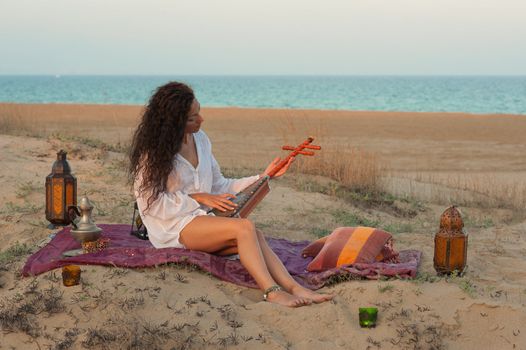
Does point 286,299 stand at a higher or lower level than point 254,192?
lower

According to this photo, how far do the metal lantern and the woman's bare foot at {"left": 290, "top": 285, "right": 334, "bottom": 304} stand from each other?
2.74m

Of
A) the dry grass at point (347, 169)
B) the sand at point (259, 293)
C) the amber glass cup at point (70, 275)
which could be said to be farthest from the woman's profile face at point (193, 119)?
the dry grass at point (347, 169)

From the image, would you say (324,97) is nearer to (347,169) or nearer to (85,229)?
(347,169)

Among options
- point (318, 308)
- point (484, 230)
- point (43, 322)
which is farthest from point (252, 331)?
point (484, 230)

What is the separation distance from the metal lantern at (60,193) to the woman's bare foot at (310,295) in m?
2.74

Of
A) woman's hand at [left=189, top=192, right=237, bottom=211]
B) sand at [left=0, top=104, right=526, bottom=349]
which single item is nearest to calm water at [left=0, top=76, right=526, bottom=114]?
sand at [left=0, top=104, right=526, bottom=349]

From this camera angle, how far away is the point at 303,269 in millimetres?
6223

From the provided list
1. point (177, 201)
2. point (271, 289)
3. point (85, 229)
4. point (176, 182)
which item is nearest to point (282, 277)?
point (271, 289)

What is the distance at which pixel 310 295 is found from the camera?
17.4ft

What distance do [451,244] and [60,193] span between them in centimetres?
349

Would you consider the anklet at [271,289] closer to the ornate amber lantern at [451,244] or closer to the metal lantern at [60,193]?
the ornate amber lantern at [451,244]

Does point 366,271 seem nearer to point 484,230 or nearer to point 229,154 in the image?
point 484,230

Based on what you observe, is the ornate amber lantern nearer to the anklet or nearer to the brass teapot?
the anklet

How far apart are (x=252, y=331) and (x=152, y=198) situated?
140cm
